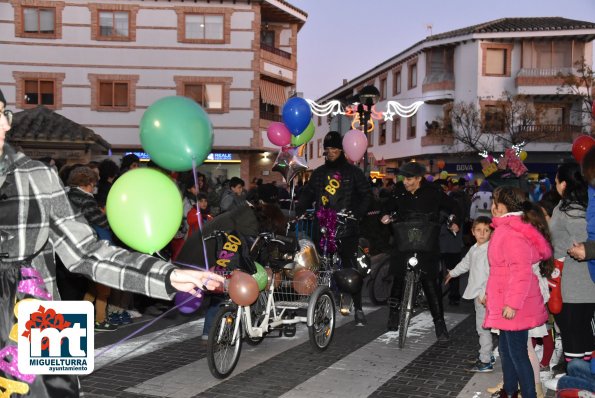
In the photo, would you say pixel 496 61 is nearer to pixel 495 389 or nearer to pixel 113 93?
pixel 113 93

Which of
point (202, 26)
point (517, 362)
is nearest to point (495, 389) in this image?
point (517, 362)

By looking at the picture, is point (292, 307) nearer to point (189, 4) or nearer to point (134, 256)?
point (134, 256)

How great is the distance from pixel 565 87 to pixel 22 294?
123 ft

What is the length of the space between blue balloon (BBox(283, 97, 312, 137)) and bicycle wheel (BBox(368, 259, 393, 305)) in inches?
101

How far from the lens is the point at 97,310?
26.2 ft

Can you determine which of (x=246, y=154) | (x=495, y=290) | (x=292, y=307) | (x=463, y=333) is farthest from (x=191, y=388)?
(x=246, y=154)

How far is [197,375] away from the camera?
5844 mm

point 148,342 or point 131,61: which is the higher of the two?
point 131,61

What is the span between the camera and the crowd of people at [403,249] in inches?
89.0

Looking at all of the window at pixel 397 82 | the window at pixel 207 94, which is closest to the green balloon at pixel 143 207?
the window at pixel 207 94

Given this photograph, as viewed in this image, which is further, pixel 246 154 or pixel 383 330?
pixel 246 154

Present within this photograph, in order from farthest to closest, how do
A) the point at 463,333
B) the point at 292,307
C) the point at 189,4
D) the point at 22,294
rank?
the point at 189,4 → the point at 463,333 → the point at 292,307 → the point at 22,294

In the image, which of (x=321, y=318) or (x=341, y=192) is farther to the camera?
(x=341, y=192)

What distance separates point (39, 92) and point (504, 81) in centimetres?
2443
